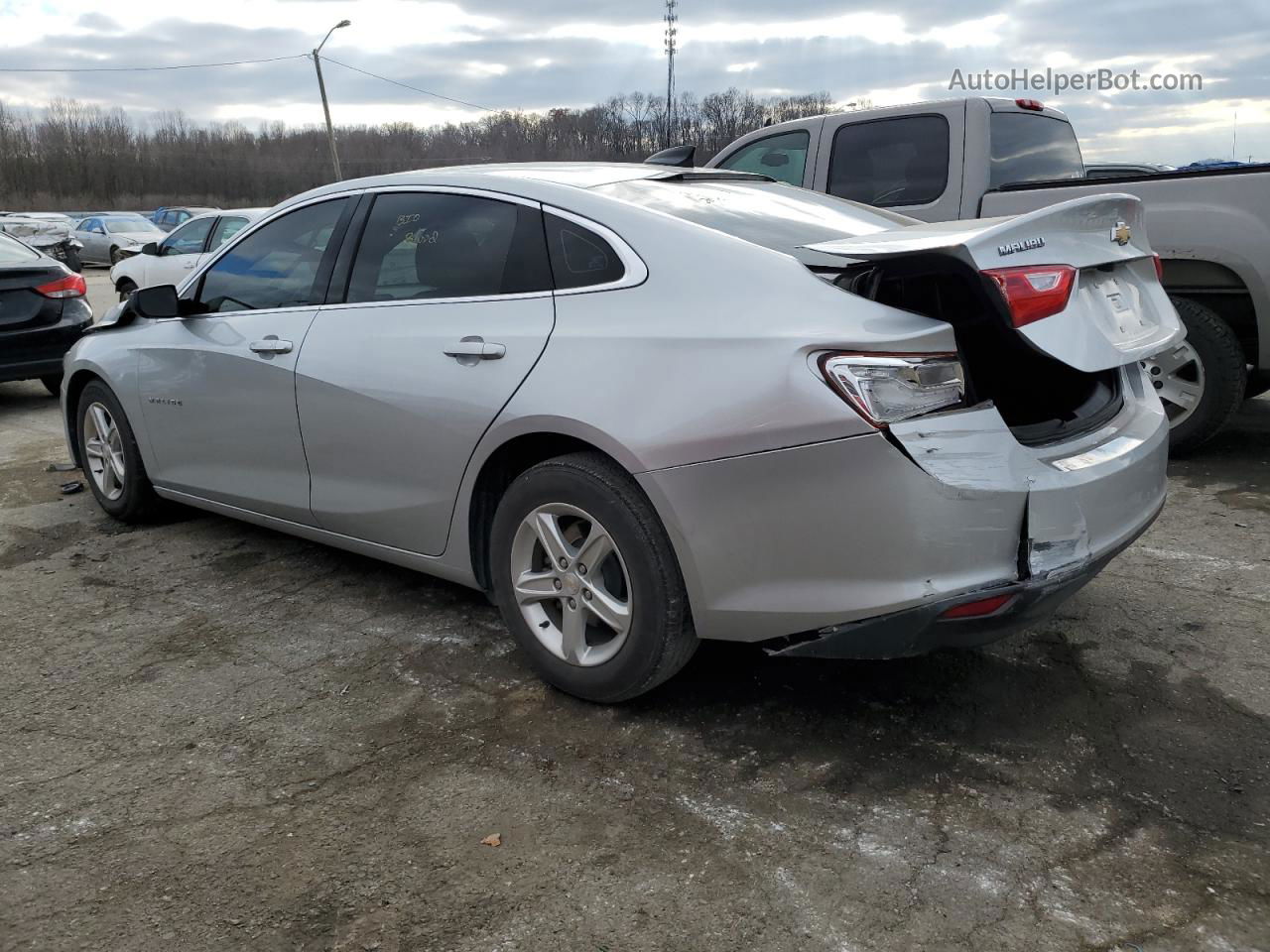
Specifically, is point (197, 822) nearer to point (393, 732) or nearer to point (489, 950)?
point (393, 732)

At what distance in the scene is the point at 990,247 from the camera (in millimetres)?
2586

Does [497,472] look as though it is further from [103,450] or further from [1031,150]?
[1031,150]

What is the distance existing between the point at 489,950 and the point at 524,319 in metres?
1.75

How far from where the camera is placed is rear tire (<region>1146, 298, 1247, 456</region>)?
557 cm

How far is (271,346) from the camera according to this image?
13.1 feet

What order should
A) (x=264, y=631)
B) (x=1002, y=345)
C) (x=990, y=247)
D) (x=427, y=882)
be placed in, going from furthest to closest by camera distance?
(x=264, y=631) → (x=1002, y=345) → (x=990, y=247) → (x=427, y=882)

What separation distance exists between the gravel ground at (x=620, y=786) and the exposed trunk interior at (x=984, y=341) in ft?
2.79

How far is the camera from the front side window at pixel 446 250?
3.29 metres

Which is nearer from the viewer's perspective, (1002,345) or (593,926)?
(593,926)

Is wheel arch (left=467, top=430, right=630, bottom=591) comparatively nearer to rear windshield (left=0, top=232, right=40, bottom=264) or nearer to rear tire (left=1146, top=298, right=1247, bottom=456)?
rear tire (left=1146, top=298, right=1247, bottom=456)

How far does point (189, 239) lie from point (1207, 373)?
478 inches

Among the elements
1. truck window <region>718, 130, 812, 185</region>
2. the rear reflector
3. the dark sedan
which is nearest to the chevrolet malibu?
the rear reflector

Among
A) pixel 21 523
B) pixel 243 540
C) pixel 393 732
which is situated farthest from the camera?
pixel 21 523

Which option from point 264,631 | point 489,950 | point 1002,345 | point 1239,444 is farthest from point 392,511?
point 1239,444
